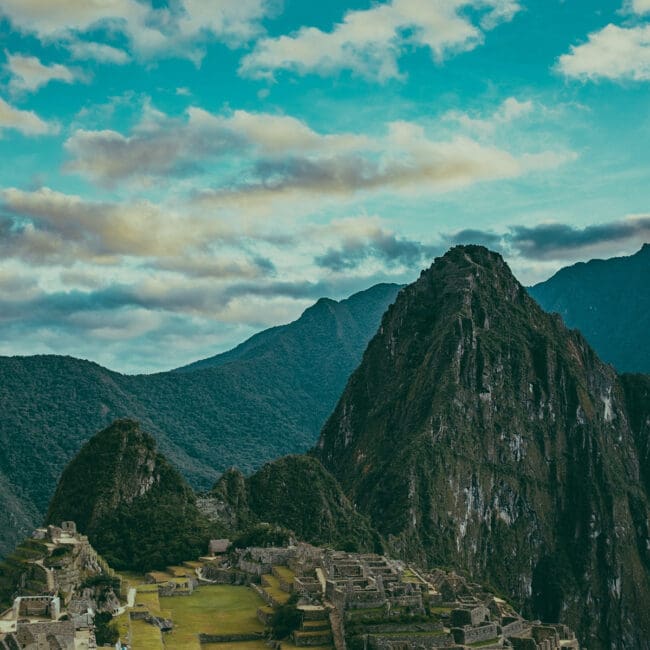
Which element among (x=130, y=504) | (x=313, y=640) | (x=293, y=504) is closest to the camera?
(x=313, y=640)

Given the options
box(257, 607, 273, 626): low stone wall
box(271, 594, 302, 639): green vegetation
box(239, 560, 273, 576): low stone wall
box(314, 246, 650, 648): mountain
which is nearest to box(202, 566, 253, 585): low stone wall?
box(239, 560, 273, 576): low stone wall

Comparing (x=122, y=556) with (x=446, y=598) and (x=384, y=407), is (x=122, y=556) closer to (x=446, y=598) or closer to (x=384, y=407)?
(x=446, y=598)

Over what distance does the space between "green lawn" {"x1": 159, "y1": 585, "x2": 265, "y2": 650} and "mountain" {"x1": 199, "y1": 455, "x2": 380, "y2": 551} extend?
41.1 meters

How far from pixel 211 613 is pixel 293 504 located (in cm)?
6380

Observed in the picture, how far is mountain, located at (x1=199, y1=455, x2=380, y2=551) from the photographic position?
12631cm

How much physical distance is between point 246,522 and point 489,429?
237 ft

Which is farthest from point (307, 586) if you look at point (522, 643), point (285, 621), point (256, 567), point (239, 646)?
point (256, 567)

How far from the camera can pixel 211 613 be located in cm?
7212

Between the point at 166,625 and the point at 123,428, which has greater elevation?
the point at 123,428

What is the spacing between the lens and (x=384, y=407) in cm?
19475

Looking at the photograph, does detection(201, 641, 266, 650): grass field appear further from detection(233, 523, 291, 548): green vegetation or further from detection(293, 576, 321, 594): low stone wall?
detection(233, 523, 291, 548): green vegetation

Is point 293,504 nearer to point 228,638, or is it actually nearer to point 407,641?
point 228,638

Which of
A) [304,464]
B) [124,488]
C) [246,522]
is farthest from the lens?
[304,464]

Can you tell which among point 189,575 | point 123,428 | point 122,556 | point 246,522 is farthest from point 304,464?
point 189,575
